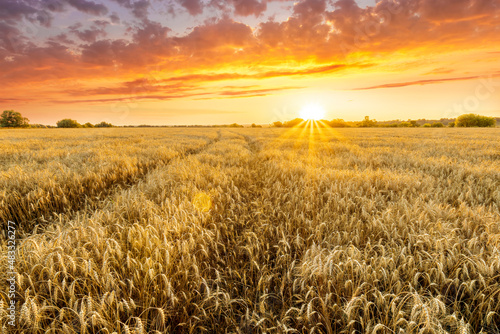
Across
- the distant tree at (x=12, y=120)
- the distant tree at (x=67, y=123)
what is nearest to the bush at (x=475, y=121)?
the distant tree at (x=67, y=123)

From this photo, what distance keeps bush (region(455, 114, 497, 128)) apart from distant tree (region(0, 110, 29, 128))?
194 meters

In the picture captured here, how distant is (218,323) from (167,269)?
1.82ft

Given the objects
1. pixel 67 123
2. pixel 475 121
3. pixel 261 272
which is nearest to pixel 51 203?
pixel 261 272

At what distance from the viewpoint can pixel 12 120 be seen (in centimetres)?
9388

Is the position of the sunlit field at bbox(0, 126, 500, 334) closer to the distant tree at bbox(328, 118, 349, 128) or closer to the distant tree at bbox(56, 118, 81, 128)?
the distant tree at bbox(328, 118, 349, 128)

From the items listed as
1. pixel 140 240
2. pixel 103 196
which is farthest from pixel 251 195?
pixel 103 196

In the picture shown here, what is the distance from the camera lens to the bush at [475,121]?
9454 cm

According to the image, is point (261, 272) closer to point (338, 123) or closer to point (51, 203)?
point (51, 203)

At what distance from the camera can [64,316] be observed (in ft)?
4.35

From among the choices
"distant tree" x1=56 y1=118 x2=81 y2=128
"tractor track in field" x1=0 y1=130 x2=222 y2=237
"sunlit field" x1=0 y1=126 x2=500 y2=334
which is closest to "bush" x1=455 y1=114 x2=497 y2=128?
"sunlit field" x1=0 y1=126 x2=500 y2=334

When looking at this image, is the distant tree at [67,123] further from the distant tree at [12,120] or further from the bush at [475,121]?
the bush at [475,121]

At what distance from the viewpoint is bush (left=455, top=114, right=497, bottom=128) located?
94537mm

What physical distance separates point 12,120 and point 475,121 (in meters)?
201

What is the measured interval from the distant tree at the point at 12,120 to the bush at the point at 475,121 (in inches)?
7627
